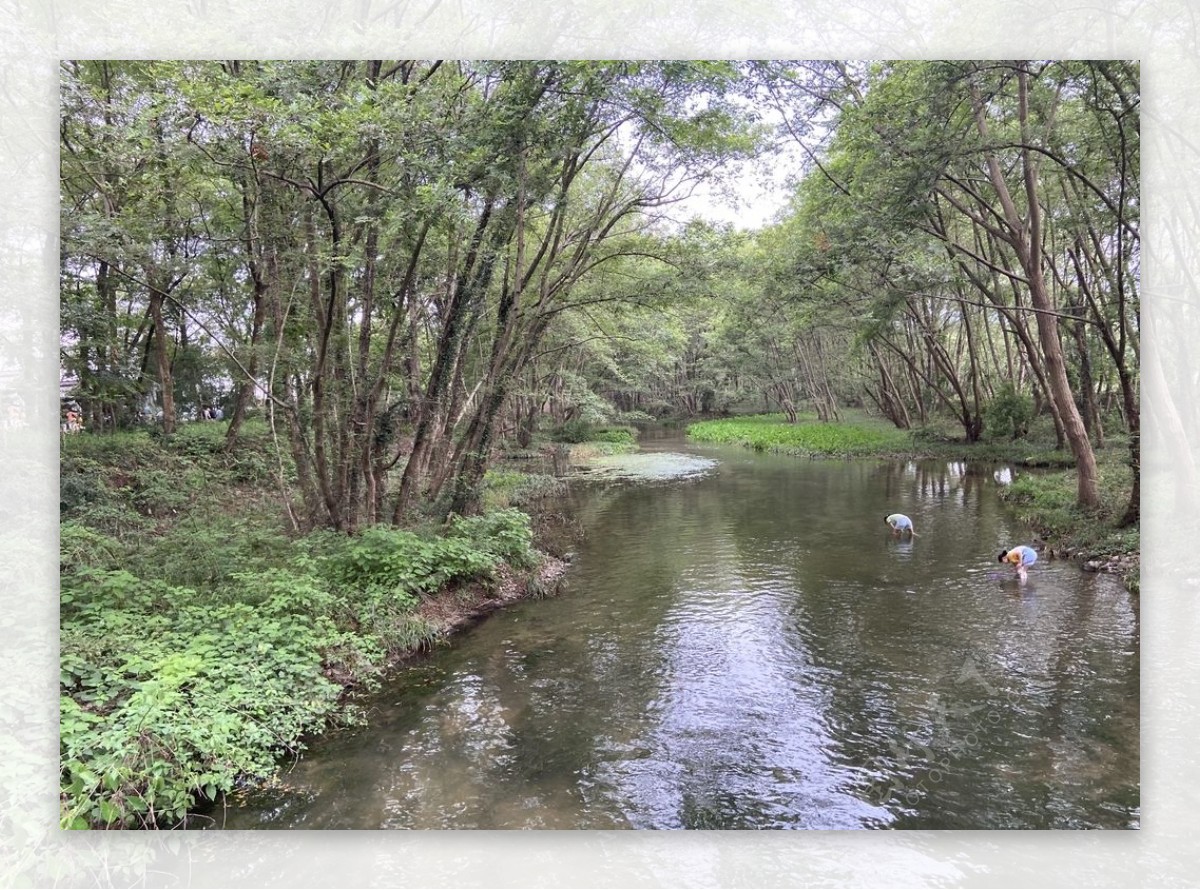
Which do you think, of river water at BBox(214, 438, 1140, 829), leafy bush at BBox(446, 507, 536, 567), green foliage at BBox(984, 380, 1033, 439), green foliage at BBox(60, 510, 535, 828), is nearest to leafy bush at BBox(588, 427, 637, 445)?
green foliage at BBox(984, 380, 1033, 439)

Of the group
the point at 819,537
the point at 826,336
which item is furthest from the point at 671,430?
the point at 819,537

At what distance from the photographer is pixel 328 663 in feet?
15.4

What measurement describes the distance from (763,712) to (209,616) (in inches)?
148

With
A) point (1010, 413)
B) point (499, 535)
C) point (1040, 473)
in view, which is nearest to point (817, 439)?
point (1010, 413)

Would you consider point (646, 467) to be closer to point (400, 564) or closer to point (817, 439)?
point (817, 439)

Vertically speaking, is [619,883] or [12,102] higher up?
[12,102]

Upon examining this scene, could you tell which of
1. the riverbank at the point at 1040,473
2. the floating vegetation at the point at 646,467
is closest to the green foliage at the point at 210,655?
the riverbank at the point at 1040,473

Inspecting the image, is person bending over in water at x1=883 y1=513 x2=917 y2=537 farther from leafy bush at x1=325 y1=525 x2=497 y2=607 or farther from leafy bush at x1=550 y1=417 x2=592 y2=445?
leafy bush at x1=550 y1=417 x2=592 y2=445

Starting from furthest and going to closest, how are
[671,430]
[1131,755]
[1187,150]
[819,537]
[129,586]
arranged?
[671,430] < [819,537] < [129,586] < [1187,150] < [1131,755]

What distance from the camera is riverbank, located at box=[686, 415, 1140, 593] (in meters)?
7.10

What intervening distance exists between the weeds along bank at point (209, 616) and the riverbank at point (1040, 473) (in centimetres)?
594

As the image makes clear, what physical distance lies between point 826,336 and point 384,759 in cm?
2591

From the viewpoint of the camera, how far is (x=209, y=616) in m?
4.50

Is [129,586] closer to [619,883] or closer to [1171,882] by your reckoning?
[619,883]
